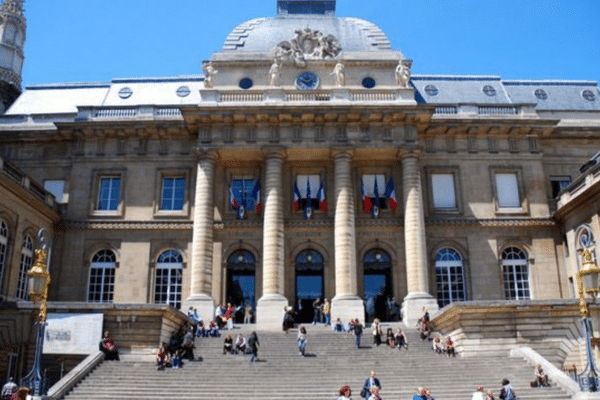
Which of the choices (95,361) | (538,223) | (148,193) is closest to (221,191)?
(148,193)

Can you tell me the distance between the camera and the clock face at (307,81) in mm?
34781

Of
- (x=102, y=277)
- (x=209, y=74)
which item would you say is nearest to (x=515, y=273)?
(x=209, y=74)

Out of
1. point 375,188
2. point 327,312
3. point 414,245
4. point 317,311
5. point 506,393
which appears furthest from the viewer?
point 375,188

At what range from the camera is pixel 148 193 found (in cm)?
3381

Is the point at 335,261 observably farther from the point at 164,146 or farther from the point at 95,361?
the point at 95,361

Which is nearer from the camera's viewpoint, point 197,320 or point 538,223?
point 197,320

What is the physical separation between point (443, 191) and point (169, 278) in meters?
15.2

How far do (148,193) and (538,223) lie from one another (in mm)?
20634

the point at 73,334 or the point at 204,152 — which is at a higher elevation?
the point at 204,152

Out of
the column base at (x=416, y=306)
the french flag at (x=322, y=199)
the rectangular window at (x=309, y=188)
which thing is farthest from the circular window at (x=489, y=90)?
the column base at (x=416, y=306)

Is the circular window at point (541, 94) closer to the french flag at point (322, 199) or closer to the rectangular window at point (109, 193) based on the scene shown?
the french flag at point (322, 199)

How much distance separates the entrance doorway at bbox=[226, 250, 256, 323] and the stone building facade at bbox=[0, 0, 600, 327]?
0.07m

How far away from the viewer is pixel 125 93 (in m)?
39.4

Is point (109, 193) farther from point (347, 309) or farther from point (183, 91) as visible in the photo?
point (347, 309)
